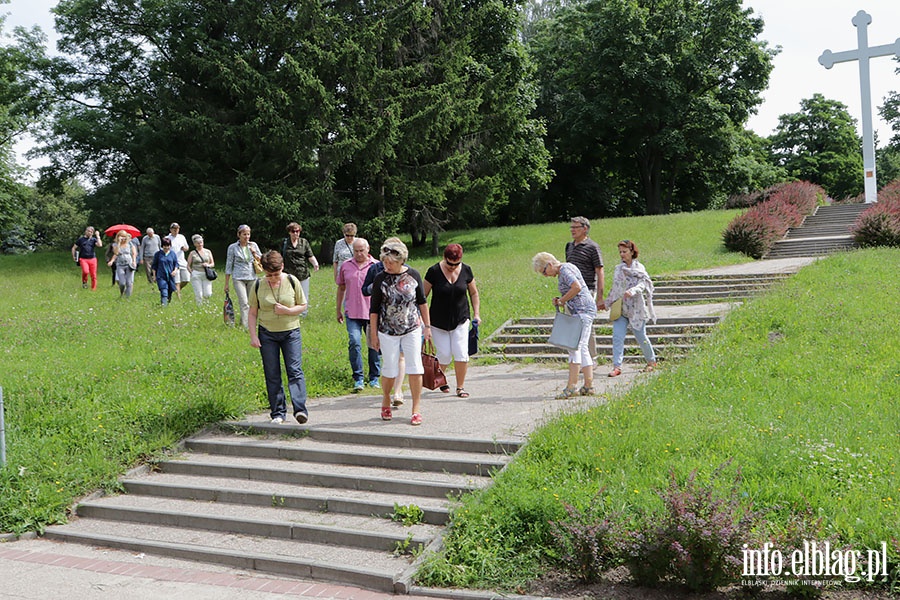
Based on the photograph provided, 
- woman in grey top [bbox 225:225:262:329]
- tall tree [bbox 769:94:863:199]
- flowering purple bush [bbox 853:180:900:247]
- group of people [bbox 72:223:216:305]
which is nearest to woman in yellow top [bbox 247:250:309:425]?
woman in grey top [bbox 225:225:262:329]

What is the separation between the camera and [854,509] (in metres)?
5.47

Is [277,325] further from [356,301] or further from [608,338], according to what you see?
[608,338]

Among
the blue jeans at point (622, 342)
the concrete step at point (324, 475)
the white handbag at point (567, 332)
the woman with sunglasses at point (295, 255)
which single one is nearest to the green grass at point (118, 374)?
the concrete step at point (324, 475)

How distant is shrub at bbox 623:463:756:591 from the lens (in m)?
4.94

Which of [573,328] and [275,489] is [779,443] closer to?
[573,328]

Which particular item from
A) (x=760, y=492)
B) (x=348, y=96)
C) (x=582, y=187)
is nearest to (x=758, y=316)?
(x=760, y=492)

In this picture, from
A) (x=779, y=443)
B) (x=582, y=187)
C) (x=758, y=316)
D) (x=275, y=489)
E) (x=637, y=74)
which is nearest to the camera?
(x=779, y=443)

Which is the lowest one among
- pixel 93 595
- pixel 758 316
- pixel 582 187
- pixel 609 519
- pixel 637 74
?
pixel 93 595

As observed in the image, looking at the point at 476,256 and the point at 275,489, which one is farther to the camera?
the point at 476,256

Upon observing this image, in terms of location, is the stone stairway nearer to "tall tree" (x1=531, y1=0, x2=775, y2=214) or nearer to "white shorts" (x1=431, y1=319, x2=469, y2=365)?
"white shorts" (x1=431, y1=319, x2=469, y2=365)

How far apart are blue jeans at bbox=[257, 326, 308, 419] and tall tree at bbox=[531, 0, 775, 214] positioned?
36175mm

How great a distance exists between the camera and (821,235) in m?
26.5

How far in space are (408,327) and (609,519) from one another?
10.7ft

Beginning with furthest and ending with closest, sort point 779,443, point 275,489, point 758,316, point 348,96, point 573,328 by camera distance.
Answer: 1. point 348,96
2. point 758,316
3. point 573,328
4. point 275,489
5. point 779,443
